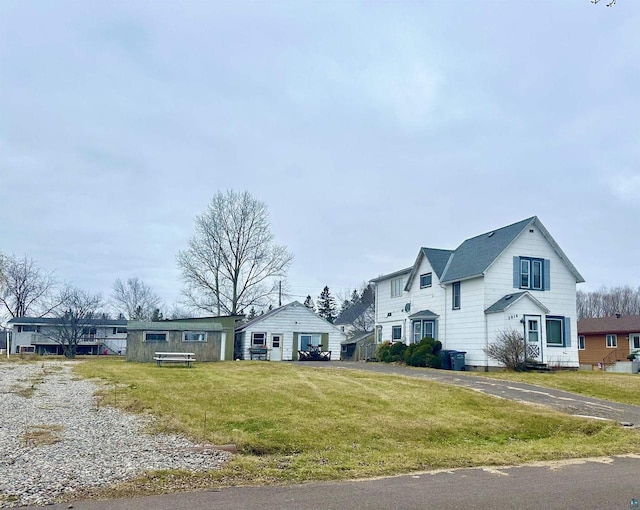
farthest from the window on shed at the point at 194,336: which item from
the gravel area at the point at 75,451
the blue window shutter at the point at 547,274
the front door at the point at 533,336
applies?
the gravel area at the point at 75,451

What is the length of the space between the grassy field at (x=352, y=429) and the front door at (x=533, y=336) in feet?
39.8

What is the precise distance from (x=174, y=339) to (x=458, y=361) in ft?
55.4

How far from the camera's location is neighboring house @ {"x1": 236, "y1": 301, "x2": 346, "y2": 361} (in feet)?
133

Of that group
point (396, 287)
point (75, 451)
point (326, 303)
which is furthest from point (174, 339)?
point (326, 303)

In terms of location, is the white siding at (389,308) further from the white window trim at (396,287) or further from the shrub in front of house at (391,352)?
the shrub in front of house at (391,352)

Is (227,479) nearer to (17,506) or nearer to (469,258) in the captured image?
(17,506)

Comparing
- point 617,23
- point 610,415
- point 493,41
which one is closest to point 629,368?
point 610,415

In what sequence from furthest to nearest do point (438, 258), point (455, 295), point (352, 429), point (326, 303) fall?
point (326, 303), point (438, 258), point (455, 295), point (352, 429)

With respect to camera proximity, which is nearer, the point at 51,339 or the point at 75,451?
the point at 75,451

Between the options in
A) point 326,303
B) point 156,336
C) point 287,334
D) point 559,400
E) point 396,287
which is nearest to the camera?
point 559,400

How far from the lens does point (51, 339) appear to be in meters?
56.9

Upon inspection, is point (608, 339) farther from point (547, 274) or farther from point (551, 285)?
point (547, 274)

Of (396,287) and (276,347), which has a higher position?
(396,287)

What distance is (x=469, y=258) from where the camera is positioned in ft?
103
